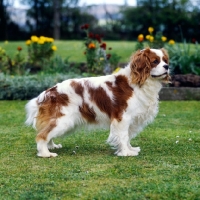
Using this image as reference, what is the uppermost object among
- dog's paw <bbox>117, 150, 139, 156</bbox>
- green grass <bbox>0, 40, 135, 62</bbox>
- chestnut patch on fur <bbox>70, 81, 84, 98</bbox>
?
chestnut patch on fur <bbox>70, 81, 84, 98</bbox>

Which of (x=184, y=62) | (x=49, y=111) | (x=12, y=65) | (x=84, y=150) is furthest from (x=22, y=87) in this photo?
(x=49, y=111)

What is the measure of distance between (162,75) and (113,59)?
24.3 ft

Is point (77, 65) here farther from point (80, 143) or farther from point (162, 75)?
point (162, 75)

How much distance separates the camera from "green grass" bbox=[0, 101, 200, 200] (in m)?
5.89

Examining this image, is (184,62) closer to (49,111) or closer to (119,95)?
(119,95)

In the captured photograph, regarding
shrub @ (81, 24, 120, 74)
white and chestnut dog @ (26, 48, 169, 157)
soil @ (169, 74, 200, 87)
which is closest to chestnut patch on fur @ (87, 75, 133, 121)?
white and chestnut dog @ (26, 48, 169, 157)

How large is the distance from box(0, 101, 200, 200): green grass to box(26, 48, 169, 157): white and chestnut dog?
1.01 feet

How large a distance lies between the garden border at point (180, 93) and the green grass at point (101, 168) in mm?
3124

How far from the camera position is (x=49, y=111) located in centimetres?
775

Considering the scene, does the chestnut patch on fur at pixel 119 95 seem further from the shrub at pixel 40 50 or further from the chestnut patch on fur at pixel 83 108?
the shrub at pixel 40 50

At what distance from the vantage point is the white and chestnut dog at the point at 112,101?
768 cm

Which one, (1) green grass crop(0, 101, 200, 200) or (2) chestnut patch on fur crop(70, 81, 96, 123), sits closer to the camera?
(1) green grass crop(0, 101, 200, 200)

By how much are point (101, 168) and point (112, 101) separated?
43.7 inches

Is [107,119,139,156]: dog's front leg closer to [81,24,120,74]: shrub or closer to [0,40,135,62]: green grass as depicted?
[81,24,120,74]: shrub
